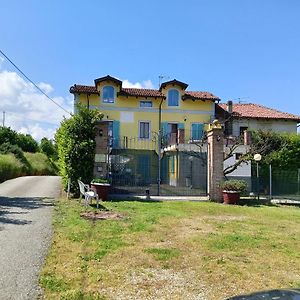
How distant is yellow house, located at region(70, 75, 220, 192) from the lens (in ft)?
105

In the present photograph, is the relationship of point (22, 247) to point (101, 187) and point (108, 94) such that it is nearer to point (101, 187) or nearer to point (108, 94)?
point (101, 187)

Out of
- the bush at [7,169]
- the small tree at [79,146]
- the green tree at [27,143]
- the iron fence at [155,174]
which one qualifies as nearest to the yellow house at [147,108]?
the bush at [7,169]

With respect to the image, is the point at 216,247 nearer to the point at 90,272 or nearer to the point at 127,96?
the point at 90,272

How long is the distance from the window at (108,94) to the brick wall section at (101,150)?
15699 millimetres

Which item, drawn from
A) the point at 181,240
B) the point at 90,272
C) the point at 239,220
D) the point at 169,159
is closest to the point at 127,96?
the point at 169,159

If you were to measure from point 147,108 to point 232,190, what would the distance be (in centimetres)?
1749

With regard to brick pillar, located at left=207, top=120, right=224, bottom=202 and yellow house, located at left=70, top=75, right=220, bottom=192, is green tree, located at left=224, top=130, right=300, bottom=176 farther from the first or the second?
brick pillar, located at left=207, top=120, right=224, bottom=202

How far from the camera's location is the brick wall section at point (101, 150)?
1655 centimetres

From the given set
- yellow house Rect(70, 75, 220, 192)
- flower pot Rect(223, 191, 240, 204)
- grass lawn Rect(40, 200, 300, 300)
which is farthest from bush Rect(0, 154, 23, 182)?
grass lawn Rect(40, 200, 300, 300)

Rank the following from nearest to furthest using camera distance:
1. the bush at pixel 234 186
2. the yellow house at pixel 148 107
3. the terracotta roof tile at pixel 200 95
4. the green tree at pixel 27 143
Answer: the bush at pixel 234 186 < the yellow house at pixel 148 107 < the terracotta roof tile at pixel 200 95 < the green tree at pixel 27 143

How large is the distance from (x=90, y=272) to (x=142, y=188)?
40.7ft

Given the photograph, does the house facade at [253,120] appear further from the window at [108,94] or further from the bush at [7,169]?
the bush at [7,169]

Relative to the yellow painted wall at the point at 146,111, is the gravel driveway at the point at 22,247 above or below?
below

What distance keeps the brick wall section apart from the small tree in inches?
13.1
